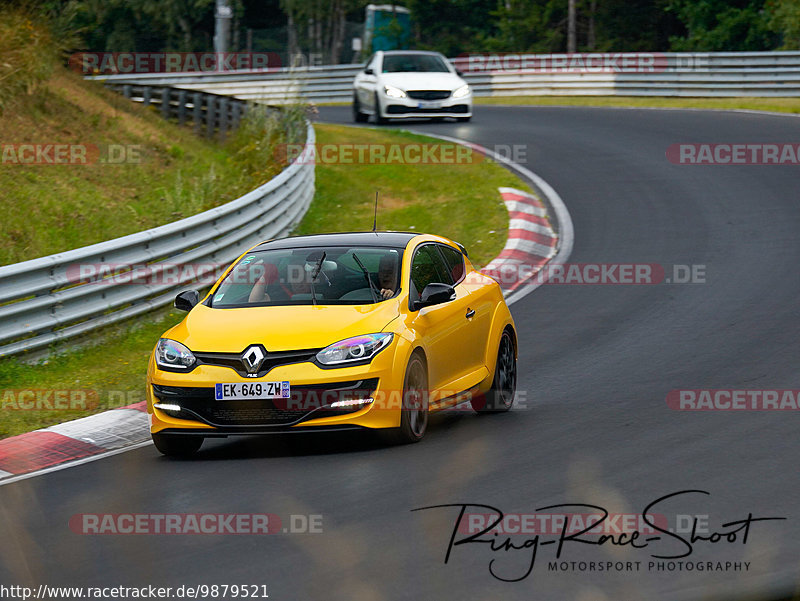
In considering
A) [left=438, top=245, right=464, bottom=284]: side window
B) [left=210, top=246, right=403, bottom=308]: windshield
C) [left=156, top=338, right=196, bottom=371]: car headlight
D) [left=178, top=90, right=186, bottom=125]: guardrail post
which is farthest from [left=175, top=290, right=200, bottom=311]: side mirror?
[left=178, top=90, right=186, bottom=125]: guardrail post

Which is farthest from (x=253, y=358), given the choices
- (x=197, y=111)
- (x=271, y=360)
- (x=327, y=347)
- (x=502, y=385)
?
(x=197, y=111)

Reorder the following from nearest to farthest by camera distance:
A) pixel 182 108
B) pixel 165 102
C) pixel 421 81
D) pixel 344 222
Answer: pixel 344 222 < pixel 182 108 < pixel 165 102 < pixel 421 81

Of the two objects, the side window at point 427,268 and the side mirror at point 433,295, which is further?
the side window at point 427,268

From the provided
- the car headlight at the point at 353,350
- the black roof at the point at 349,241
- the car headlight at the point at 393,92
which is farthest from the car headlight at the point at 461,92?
the car headlight at the point at 353,350

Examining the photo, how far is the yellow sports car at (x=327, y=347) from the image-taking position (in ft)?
27.8

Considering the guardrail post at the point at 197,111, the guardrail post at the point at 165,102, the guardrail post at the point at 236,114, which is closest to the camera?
the guardrail post at the point at 236,114

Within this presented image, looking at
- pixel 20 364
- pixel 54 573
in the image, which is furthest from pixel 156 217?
pixel 54 573

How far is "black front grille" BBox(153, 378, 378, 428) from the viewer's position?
841 centimetres

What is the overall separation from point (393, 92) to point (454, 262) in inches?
736

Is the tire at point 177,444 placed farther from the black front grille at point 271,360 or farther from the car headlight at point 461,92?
the car headlight at point 461,92

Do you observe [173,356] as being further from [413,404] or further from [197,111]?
[197,111]

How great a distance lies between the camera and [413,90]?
94.5 feet

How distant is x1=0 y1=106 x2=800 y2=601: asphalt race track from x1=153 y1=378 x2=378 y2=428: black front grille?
0.30m

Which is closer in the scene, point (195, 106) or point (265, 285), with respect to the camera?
point (265, 285)
